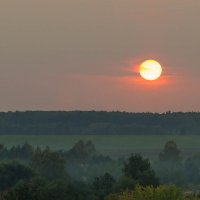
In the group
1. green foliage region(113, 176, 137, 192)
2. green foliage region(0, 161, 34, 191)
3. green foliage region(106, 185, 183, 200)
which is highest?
green foliage region(0, 161, 34, 191)

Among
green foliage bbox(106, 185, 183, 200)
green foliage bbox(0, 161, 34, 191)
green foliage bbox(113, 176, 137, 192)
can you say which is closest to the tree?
green foliage bbox(113, 176, 137, 192)

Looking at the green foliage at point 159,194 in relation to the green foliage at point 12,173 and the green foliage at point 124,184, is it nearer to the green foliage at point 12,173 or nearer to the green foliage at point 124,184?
the green foliage at point 124,184

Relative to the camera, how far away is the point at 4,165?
527 feet

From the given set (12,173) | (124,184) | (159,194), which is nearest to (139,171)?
(124,184)

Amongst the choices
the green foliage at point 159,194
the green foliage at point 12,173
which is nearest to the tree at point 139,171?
the green foliage at point 12,173

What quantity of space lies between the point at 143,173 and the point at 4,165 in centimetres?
3399

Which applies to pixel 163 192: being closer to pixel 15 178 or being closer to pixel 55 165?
pixel 15 178

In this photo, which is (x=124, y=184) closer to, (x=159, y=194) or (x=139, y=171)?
(x=139, y=171)

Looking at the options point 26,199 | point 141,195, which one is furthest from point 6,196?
point 141,195

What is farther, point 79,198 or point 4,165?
point 4,165

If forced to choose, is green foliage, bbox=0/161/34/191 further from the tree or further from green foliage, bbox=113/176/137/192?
green foliage, bbox=113/176/137/192

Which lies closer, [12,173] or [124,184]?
[124,184]

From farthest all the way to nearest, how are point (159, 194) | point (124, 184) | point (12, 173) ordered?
point (12, 173), point (124, 184), point (159, 194)

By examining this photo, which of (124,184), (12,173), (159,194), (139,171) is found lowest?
(159,194)
